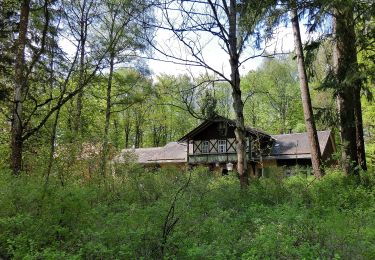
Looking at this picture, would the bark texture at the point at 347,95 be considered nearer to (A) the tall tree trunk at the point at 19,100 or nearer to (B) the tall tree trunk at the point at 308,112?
(B) the tall tree trunk at the point at 308,112

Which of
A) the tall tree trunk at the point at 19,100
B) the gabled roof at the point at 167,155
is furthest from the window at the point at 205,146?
the tall tree trunk at the point at 19,100

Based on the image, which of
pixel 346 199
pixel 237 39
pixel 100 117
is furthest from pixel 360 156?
pixel 100 117

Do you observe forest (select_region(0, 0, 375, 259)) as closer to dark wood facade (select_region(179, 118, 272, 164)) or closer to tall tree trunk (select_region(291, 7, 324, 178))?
tall tree trunk (select_region(291, 7, 324, 178))

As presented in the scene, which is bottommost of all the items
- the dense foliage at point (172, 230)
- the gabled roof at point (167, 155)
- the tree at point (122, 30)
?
the dense foliage at point (172, 230)

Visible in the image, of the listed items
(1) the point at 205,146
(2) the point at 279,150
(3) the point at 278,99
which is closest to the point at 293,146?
(2) the point at 279,150

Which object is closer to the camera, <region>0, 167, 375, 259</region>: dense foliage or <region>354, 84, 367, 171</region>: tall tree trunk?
<region>0, 167, 375, 259</region>: dense foliage

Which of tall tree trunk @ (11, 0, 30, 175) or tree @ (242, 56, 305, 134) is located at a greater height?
tree @ (242, 56, 305, 134)

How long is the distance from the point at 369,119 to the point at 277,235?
66.5ft

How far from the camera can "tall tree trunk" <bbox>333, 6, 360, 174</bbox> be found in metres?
9.36

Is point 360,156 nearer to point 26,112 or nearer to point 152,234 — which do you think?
point 152,234

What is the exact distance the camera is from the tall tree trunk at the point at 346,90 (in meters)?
9.36

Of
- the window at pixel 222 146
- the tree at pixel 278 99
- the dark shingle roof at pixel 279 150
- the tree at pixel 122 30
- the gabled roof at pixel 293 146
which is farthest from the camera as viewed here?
the tree at pixel 278 99

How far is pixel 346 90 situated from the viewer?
9.70 m

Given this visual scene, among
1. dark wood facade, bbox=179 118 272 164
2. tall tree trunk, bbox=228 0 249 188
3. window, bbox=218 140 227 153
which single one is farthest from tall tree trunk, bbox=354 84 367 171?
window, bbox=218 140 227 153
